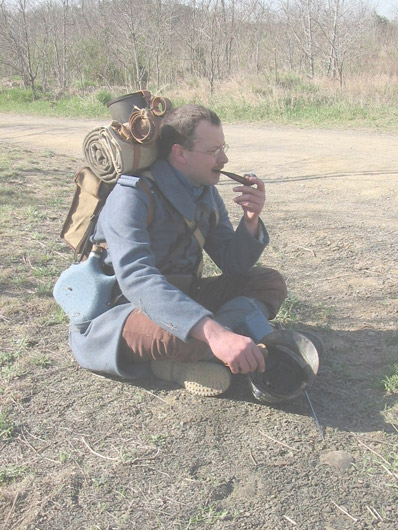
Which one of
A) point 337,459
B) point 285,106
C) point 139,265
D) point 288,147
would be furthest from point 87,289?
point 285,106

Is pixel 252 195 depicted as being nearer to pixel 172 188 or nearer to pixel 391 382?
pixel 172 188

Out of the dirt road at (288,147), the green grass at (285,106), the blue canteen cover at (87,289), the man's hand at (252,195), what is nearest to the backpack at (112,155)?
the blue canteen cover at (87,289)

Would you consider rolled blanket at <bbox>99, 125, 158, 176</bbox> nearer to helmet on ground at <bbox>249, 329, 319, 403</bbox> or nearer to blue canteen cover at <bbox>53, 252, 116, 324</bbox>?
blue canteen cover at <bbox>53, 252, 116, 324</bbox>

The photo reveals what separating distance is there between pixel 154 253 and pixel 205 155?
456mm

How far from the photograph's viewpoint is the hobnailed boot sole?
7.97ft

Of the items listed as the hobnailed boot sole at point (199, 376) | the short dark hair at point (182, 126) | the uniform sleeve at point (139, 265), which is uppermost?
the short dark hair at point (182, 126)

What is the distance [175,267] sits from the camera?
2646 millimetres

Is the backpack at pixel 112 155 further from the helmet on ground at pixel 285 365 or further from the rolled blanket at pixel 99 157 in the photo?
the helmet on ground at pixel 285 365

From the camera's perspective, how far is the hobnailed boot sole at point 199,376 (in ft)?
7.97

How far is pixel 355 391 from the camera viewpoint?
2533 mm

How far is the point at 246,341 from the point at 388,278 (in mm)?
2045

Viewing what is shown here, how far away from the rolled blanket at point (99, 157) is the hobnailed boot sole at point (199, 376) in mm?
818

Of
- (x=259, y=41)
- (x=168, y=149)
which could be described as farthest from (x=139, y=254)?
(x=259, y=41)

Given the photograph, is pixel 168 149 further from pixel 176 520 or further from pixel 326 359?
pixel 176 520
